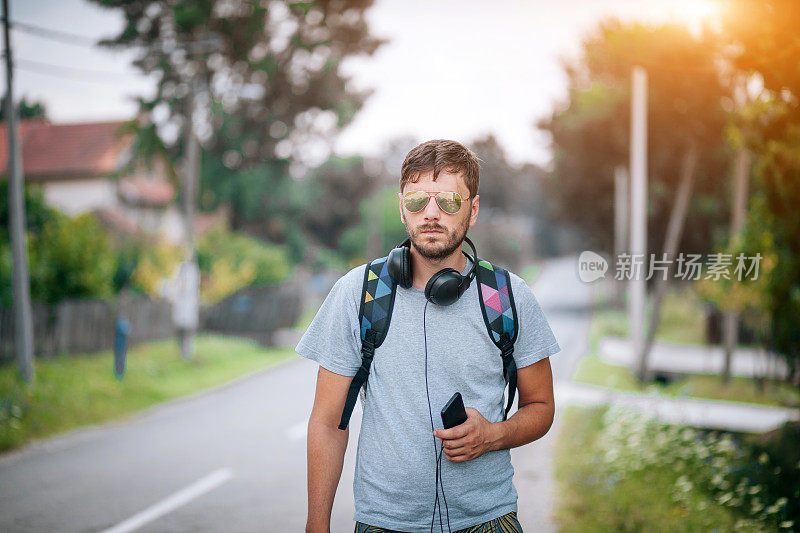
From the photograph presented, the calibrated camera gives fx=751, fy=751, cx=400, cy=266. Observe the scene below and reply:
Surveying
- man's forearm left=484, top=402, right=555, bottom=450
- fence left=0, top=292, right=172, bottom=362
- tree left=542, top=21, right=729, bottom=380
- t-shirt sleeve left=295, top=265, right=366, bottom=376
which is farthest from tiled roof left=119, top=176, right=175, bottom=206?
man's forearm left=484, top=402, right=555, bottom=450

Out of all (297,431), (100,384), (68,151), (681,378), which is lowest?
(681,378)

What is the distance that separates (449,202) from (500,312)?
1.33 feet

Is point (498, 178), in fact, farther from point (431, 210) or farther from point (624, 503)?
point (431, 210)

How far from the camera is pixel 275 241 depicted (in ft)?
140

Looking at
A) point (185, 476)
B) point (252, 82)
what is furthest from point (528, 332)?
point (252, 82)

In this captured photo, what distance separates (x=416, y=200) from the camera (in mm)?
2527

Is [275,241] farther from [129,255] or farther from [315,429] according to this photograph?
[315,429]

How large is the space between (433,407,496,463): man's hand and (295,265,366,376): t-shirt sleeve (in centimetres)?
40

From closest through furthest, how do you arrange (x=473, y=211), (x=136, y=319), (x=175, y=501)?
(x=473, y=211)
(x=175, y=501)
(x=136, y=319)

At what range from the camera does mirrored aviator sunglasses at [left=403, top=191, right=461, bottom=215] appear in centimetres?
251

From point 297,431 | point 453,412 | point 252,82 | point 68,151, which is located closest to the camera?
point 453,412

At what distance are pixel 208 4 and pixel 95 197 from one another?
44.6 feet

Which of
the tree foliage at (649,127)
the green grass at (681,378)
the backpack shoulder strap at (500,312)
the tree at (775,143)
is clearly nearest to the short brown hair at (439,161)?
the backpack shoulder strap at (500,312)

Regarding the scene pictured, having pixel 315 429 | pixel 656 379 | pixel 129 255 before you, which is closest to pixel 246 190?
pixel 129 255
